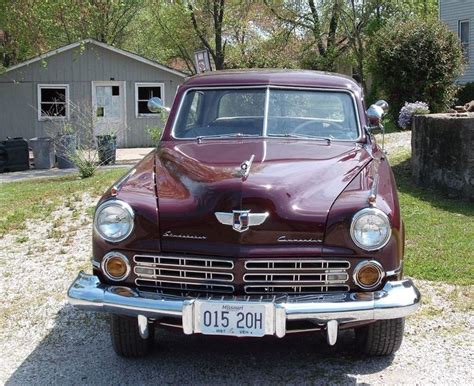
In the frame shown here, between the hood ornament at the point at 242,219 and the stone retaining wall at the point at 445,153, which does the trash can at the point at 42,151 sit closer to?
the stone retaining wall at the point at 445,153

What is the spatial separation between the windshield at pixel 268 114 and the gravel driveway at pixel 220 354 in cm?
148

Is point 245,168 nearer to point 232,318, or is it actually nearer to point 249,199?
point 249,199

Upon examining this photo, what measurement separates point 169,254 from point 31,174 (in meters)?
14.6

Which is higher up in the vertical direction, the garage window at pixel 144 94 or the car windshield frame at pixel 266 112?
the garage window at pixel 144 94

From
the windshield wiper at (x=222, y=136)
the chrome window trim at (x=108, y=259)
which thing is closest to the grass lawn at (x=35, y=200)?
the windshield wiper at (x=222, y=136)

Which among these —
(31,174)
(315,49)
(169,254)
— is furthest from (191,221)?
(315,49)

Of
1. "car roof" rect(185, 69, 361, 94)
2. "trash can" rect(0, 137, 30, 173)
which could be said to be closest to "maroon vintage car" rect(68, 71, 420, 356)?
"car roof" rect(185, 69, 361, 94)

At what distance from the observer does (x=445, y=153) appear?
9492mm

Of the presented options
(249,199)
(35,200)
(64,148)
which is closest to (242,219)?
(249,199)

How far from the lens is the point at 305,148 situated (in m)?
4.60

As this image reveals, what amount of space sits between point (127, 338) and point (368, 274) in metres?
1.53

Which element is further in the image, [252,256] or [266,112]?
[266,112]

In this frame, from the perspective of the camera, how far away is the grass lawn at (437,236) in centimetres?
582

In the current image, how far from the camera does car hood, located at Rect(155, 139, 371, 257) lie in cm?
364
